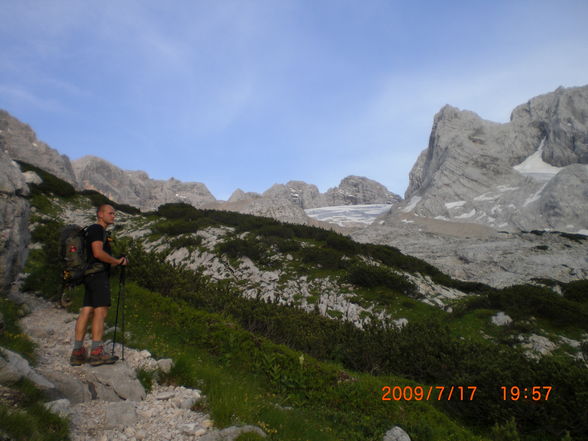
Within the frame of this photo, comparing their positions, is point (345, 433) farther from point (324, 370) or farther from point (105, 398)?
point (105, 398)

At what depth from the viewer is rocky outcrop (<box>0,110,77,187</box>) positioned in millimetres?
75688

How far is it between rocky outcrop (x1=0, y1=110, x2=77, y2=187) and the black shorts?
268 feet

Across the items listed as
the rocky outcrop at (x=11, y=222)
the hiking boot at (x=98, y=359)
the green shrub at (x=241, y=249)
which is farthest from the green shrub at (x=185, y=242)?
the hiking boot at (x=98, y=359)

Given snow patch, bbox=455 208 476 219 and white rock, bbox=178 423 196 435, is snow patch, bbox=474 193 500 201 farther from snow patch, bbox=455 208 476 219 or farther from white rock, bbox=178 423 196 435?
white rock, bbox=178 423 196 435

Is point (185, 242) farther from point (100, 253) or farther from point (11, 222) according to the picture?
point (100, 253)

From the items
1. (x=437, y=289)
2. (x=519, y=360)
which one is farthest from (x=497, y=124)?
(x=519, y=360)

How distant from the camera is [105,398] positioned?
4.92 metres

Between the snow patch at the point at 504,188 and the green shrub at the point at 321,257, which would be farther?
the snow patch at the point at 504,188

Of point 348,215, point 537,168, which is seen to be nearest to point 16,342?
point 537,168

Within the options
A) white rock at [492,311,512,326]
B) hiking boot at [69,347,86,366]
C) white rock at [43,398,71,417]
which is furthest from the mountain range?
white rock at [43,398,71,417]

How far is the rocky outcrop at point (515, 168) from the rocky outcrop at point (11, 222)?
3407 inches

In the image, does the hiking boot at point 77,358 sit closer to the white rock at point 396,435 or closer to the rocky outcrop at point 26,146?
the white rock at point 396,435

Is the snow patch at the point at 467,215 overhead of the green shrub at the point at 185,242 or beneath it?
overhead
